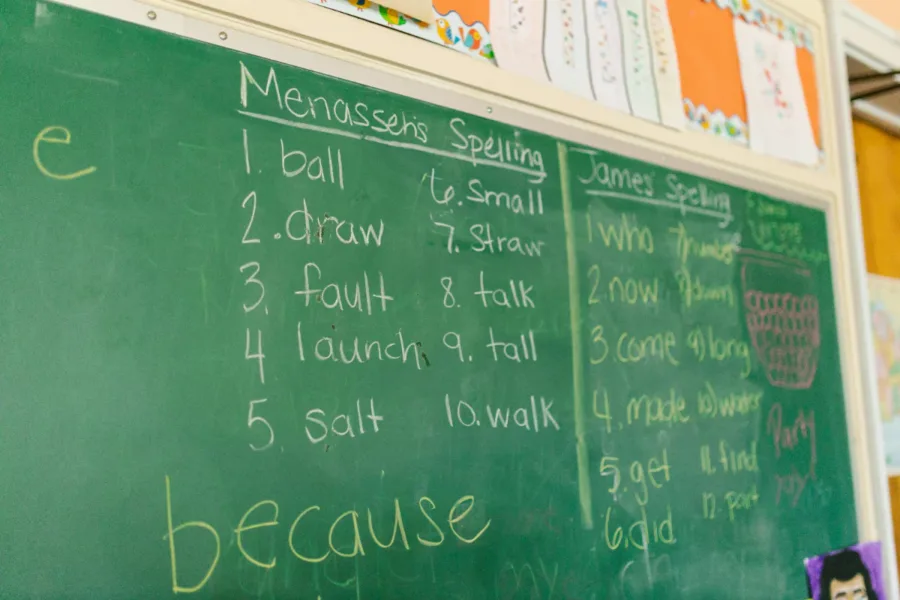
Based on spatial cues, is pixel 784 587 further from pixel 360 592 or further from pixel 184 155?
pixel 184 155

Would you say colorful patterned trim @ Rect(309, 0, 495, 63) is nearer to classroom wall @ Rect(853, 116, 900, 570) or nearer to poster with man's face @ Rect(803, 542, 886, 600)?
poster with man's face @ Rect(803, 542, 886, 600)

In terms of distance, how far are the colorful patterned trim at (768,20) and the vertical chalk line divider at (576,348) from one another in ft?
2.65

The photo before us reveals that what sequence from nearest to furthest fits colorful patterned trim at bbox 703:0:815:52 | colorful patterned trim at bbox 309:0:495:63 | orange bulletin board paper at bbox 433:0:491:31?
colorful patterned trim at bbox 309:0:495:63 → orange bulletin board paper at bbox 433:0:491:31 → colorful patterned trim at bbox 703:0:815:52

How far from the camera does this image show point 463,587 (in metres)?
1.10

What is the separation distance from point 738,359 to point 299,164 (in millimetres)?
1176

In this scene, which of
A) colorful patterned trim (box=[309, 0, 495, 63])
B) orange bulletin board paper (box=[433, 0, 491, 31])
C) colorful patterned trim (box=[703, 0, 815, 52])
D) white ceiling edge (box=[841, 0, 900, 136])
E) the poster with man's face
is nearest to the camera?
colorful patterned trim (box=[309, 0, 495, 63])

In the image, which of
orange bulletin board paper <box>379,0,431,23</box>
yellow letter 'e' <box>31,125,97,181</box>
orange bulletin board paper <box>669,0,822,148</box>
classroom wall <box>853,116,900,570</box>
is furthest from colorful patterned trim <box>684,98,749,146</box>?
yellow letter 'e' <box>31,125,97,181</box>

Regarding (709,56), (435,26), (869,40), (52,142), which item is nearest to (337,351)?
(52,142)

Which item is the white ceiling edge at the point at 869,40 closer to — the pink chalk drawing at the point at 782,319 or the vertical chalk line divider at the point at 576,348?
the pink chalk drawing at the point at 782,319

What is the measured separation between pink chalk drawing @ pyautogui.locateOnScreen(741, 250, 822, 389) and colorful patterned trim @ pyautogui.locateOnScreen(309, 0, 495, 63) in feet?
2.95

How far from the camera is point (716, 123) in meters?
1.71

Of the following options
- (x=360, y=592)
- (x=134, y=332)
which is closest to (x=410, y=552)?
(x=360, y=592)

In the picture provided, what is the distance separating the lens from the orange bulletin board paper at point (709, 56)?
1.68 meters

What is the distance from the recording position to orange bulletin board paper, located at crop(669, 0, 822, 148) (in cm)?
168
